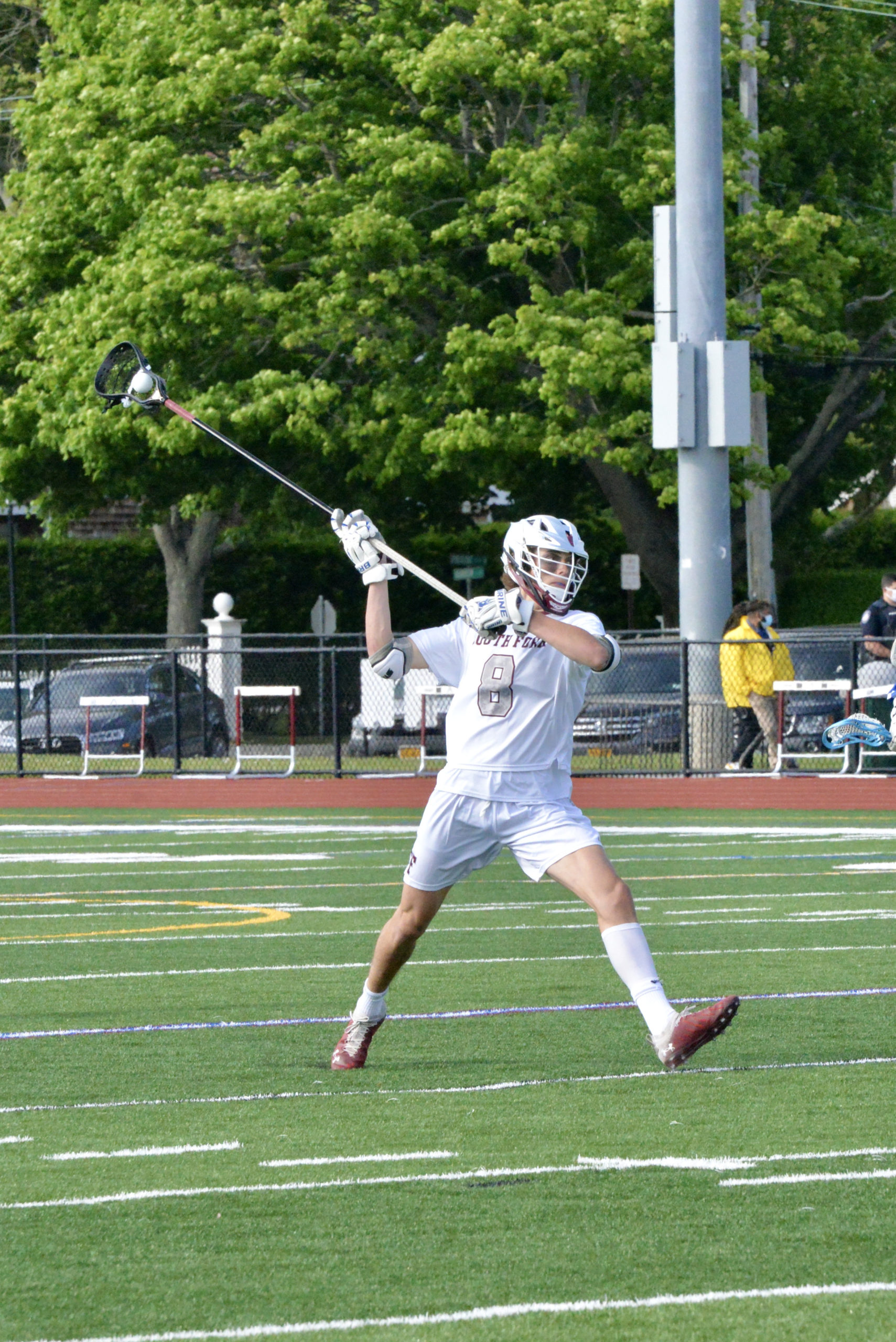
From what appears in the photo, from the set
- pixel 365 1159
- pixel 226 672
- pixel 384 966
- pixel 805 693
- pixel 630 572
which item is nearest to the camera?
pixel 365 1159

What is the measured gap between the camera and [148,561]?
146ft

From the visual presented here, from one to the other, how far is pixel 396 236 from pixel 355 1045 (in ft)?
77.3

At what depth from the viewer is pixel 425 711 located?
27234mm

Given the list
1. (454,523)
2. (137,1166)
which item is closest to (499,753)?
(137,1166)

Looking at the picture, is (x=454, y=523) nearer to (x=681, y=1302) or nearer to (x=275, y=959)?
(x=275, y=959)

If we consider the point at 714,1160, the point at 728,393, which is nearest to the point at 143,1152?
the point at 714,1160

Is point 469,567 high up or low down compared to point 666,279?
down

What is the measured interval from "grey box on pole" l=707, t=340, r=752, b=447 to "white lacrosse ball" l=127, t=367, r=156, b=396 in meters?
15.2

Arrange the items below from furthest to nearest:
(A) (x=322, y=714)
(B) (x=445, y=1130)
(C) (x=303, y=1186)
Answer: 1. (A) (x=322, y=714)
2. (B) (x=445, y=1130)
3. (C) (x=303, y=1186)

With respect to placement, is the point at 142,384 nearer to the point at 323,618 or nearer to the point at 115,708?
the point at 115,708

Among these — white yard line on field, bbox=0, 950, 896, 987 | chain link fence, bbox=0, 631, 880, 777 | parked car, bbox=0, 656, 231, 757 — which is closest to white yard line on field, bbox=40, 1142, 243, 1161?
white yard line on field, bbox=0, 950, 896, 987

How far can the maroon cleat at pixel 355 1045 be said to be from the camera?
7.95 m

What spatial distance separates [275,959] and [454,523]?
111 ft

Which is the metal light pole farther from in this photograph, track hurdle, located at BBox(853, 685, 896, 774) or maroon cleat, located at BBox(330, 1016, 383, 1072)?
maroon cleat, located at BBox(330, 1016, 383, 1072)
